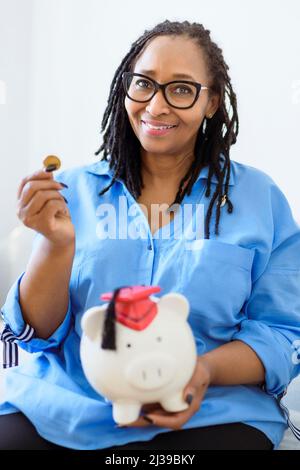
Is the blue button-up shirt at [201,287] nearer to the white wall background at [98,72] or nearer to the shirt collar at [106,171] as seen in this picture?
the shirt collar at [106,171]

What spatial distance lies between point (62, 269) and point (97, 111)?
1203mm

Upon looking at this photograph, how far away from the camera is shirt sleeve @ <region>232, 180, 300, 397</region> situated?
104cm

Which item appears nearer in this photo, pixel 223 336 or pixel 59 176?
pixel 223 336

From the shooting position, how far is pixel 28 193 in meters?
0.92

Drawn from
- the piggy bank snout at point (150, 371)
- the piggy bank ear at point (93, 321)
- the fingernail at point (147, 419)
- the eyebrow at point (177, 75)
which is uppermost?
the eyebrow at point (177, 75)

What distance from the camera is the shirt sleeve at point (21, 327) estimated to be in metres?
1.06

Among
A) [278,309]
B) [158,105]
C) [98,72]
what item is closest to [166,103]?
[158,105]

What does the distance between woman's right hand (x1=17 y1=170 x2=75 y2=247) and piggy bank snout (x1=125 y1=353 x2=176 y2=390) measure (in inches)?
10.3

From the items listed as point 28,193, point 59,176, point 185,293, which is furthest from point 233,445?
point 59,176

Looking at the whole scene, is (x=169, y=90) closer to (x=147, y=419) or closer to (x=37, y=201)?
(x=37, y=201)

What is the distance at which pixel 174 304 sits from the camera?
817 millimetres

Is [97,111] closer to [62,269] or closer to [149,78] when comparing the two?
[149,78]

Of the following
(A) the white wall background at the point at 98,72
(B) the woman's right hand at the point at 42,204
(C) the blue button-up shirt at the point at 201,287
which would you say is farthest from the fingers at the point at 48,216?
(A) the white wall background at the point at 98,72

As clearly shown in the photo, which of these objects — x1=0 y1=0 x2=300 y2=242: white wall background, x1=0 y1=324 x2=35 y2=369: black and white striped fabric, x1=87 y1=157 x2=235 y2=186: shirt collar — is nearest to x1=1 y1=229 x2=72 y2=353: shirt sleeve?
x1=0 y1=324 x2=35 y2=369: black and white striped fabric
